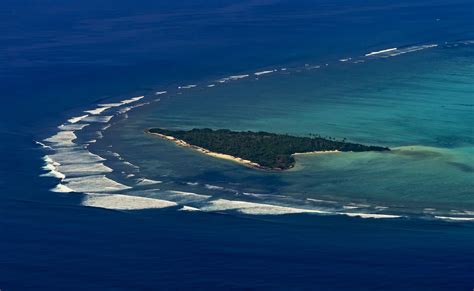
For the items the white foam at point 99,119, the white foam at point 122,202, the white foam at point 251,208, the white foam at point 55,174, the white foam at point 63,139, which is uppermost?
the white foam at point 99,119

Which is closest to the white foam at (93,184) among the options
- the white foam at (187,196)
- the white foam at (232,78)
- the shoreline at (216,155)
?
the white foam at (187,196)

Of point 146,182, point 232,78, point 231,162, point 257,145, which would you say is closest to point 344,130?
point 257,145

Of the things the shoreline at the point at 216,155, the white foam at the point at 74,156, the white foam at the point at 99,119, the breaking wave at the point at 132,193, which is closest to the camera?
the breaking wave at the point at 132,193

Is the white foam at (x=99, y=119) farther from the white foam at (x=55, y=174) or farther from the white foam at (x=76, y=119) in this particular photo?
the white foam at (x=55, y=174)

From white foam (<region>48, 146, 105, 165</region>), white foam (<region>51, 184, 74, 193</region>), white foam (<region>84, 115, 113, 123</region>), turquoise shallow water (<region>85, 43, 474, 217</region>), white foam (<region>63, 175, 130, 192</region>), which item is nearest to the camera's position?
turquoise shallow water (<region>85, 43, 474, 217</region>)

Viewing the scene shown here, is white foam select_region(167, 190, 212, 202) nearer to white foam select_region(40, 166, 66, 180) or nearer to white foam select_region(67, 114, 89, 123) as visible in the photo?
white foam select_region(40, 166, 66, 180)

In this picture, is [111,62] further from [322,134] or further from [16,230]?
[16,230]

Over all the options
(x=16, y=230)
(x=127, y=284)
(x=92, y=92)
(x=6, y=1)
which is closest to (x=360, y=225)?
(x=127, y=284)

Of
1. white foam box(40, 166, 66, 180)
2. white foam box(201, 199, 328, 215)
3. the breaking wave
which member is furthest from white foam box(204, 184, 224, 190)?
white foam box(40, 166, 66, 180)
